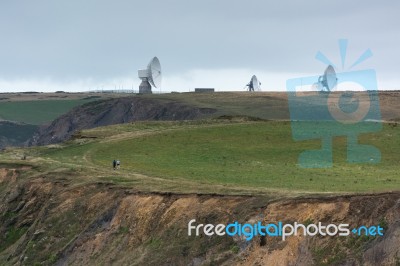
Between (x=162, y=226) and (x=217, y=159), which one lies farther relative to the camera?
(x=217, y=159)

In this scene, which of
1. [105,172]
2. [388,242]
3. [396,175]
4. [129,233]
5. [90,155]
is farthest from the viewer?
[90,155]

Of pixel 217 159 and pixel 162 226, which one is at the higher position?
pixel 217 159

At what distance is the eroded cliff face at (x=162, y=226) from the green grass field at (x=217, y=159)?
2.66 metres

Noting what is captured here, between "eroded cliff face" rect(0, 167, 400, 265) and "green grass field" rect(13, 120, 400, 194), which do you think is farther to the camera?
"green grass field" rect(13, 120, 400, 194)

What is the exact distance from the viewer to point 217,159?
6831 centimetres

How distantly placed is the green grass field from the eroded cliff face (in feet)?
8.74

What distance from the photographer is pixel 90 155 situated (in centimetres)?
7350

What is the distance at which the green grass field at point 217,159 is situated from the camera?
Answer: 4734cm

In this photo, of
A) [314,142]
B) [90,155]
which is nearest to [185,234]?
[90,155]

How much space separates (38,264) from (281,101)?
5309 inches

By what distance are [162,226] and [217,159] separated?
28.9 metres

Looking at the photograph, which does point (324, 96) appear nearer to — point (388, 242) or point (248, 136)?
point (248, 136)

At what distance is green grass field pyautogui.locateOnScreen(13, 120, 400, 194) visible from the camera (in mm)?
47344

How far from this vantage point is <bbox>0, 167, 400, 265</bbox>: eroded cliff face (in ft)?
100
